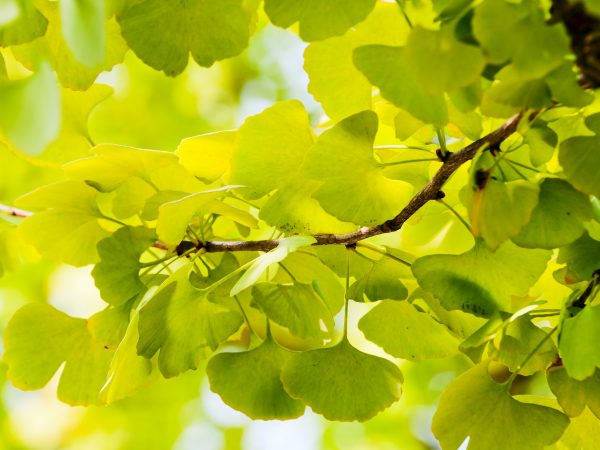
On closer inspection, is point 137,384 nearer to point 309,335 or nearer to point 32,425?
point 309,335

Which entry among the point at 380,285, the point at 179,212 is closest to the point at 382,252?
the point at 380,285

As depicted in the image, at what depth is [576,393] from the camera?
479 millimetres

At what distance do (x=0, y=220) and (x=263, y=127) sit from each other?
0.27 m

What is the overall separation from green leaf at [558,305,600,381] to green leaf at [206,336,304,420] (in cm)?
19

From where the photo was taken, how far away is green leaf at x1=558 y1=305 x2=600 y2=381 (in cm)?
42

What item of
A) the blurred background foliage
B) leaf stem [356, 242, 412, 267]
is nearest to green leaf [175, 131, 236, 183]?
leaf stem [356, 242, 412, 267]

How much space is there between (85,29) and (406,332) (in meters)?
0.32

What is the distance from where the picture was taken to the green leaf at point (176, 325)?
50 centimetres

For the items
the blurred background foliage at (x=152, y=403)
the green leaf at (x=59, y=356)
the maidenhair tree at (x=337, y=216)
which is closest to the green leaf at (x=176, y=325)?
the maidenhair tree at (x=337, y=216)

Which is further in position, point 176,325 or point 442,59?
point 176,325

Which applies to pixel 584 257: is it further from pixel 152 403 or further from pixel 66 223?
pixel 152 403

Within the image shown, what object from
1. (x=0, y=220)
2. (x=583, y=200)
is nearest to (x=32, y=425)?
(x=0, y=220)

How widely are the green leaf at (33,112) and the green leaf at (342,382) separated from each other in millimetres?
237

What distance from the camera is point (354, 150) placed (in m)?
0.46
